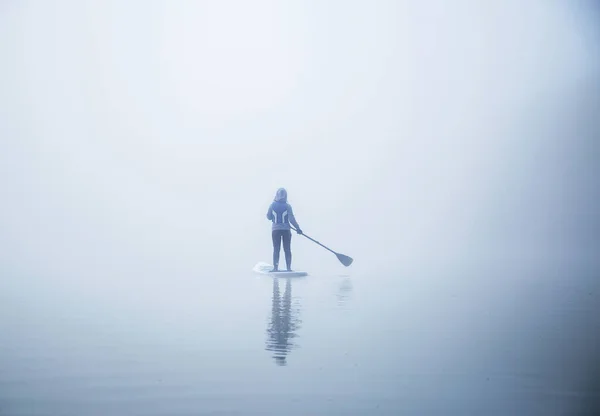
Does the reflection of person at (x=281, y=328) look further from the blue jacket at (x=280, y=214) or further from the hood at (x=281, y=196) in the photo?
the hood at (x=281, y=196)

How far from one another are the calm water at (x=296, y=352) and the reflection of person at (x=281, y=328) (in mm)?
22

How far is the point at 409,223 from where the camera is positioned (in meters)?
49.0

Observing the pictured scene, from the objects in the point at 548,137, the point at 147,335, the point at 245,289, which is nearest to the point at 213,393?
the point at 147,335

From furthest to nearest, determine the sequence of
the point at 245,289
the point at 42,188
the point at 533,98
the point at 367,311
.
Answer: the point at 42,188 → the point at 533,98 → the point at 245,289 → the point at 367,311

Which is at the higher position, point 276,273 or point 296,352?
point 276,273

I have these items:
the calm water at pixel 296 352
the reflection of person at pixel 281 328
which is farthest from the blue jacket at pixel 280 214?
the reflection of person at pixel 281 328

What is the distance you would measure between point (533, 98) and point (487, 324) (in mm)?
70862

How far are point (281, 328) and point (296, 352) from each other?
60.3 inches

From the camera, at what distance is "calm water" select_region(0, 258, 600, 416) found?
5.06 metres

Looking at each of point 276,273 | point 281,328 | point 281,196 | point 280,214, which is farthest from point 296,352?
point 281,196

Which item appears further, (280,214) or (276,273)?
(280,214)

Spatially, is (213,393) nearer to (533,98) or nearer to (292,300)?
(292,300)

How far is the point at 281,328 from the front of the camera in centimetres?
832

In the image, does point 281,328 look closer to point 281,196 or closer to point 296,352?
point 296,352
